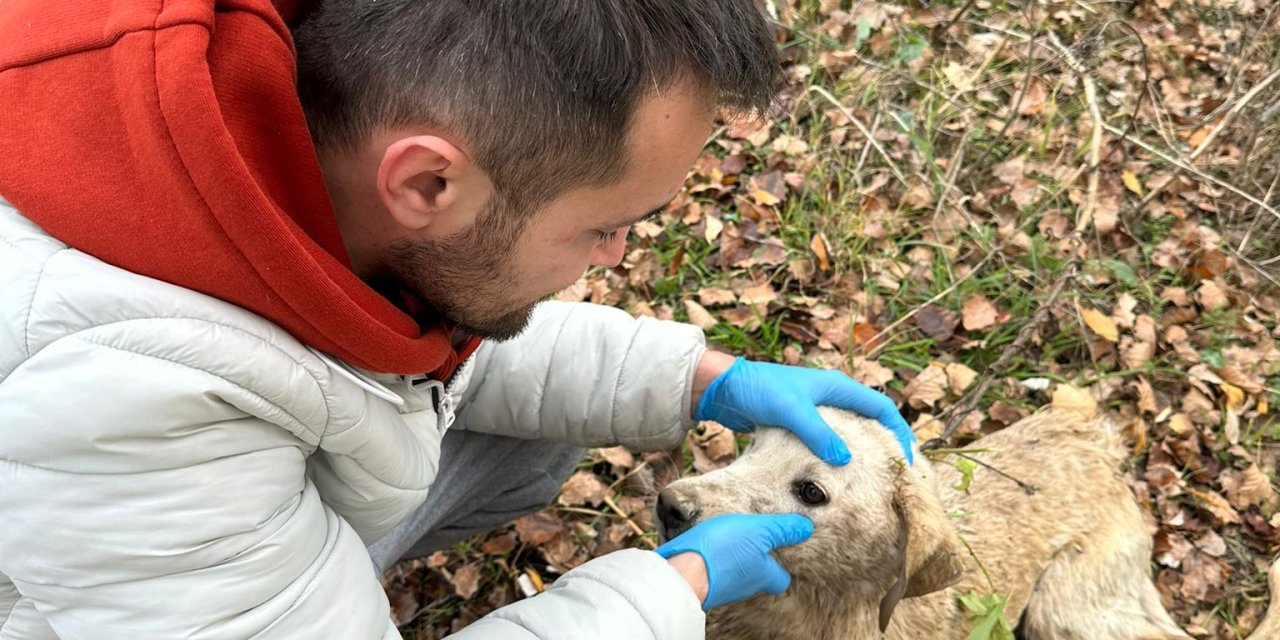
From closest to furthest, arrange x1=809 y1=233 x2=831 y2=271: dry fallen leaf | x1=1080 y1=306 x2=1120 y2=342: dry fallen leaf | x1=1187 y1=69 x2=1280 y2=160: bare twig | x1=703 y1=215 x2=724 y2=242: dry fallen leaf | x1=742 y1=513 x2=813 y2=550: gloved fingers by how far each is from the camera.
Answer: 1. x1=742 y1=513 x2=813 y2=550: gloved fingers
2. x1=1080 y1=306 x2=1120 y2=342: dry fallen leaf
3. x1=1187 y1=69 x2=1280 y2=160: bare twig
4. x1=809 y1=233 x2=831 y2=271: dry fallen leaf
5. x1=703 y1=215 x2=724 y2=242: dry fallen leaf

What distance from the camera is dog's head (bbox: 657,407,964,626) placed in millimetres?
2832

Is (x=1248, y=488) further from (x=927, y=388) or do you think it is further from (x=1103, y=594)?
(x=927, y=388)

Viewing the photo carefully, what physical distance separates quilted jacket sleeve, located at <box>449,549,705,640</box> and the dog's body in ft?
1.55

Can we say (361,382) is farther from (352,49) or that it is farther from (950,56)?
(950,56)

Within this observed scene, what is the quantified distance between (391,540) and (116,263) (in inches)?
60.8

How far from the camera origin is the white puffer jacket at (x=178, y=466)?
1595 millimetres

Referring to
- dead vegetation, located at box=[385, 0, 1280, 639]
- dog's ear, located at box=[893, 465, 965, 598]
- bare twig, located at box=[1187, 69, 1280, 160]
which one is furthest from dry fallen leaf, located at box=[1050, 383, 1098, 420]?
bare twig, located at box=[1187, 69, 1280, 160]

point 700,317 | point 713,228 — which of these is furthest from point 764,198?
point 700,317

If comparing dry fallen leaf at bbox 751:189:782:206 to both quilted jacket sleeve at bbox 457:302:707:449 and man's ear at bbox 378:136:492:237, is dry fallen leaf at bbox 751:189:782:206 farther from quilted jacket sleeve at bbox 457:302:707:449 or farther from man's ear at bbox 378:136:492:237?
man's ear at bbox 378:136:492:237

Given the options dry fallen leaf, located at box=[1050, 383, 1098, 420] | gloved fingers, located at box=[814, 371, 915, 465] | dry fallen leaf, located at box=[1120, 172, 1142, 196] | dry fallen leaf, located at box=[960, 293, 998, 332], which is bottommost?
dry fallen leaf, located at box=[1050, 383, 1098, 420]

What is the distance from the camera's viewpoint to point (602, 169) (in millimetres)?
1894

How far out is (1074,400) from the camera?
4070 millimetres

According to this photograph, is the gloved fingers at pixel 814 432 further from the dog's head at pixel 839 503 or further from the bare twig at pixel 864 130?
the bare twig at pixel 864 130

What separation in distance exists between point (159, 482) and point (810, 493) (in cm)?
194
